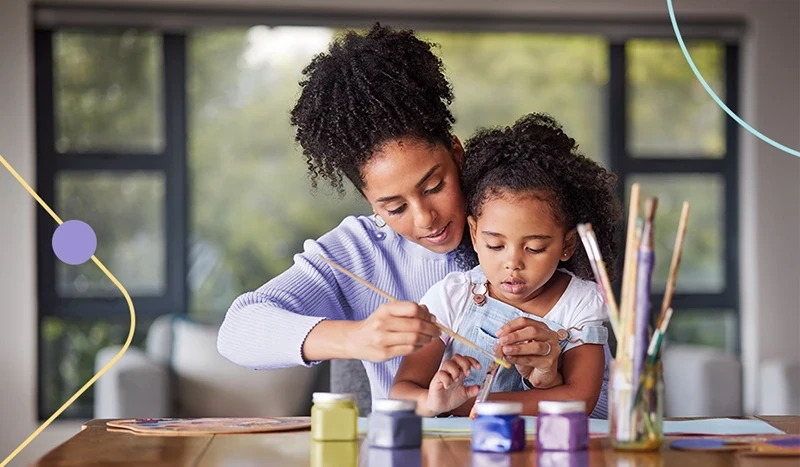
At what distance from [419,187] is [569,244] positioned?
10.6 inches

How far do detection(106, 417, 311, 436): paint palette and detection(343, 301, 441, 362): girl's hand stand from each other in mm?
153

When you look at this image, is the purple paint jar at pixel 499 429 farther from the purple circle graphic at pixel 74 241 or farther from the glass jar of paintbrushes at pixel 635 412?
the purple circle graphic at pixel 74 241

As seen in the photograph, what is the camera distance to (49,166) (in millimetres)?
4625

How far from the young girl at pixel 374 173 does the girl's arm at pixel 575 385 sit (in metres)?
0.25

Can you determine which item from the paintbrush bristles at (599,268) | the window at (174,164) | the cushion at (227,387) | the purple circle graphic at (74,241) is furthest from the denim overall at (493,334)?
the window at (174,164)

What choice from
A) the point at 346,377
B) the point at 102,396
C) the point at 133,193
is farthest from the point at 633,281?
the point at 133,193

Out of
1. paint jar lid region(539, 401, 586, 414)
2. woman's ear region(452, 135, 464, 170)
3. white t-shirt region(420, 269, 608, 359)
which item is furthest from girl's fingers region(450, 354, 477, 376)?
woman's ear region(452, 135, 464, 170)

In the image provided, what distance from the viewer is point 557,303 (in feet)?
5.87

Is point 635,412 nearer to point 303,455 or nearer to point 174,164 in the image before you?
point 303,455

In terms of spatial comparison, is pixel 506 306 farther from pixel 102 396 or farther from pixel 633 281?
pixel 102 396

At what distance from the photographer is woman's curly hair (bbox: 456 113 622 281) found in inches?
69.0

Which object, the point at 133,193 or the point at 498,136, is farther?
the point at 133,193

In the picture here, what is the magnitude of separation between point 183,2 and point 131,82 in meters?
0.42

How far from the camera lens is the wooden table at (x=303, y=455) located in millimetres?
1178
